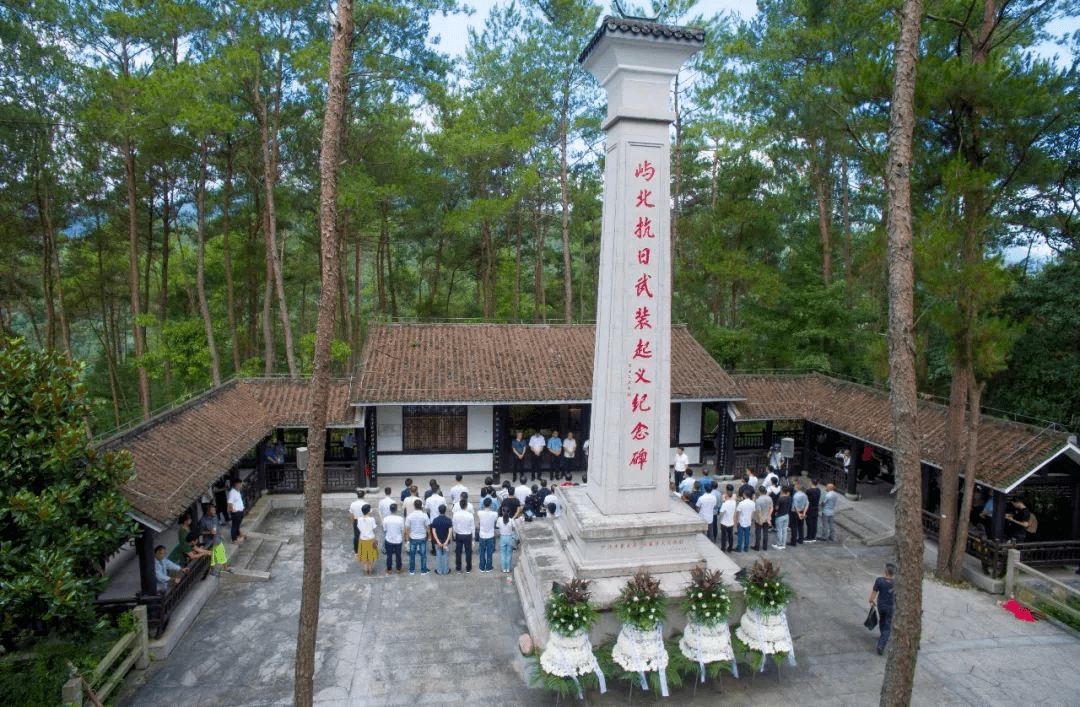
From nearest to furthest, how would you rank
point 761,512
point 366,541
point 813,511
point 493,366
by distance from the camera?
point 366,541, point 761,512, point 813,511, point 493,366

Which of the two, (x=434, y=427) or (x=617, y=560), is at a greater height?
(x=434, y=427)

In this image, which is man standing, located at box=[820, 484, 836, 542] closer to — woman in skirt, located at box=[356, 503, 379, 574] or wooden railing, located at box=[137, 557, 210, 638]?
woman in skirt, located at box=[356, 503, 379, 574]

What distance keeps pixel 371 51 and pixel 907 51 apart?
550 inches

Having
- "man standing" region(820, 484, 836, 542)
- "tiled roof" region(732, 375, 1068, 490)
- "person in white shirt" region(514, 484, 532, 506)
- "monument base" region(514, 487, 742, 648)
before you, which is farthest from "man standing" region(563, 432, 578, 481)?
"monument base" region(514, 487, 742, 648)

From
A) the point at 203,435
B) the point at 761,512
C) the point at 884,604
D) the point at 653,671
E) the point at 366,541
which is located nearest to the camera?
the point at 653,671

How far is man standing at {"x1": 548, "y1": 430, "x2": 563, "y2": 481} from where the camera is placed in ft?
52.7

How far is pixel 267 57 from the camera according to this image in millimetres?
18328

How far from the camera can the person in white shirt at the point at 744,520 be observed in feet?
39.4

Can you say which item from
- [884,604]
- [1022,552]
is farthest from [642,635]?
[1022,552]

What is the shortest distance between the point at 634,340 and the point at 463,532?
465 centimetres

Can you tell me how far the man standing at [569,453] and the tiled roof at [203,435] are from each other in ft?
17.9

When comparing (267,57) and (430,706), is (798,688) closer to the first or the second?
(430,706)

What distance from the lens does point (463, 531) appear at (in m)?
11.0

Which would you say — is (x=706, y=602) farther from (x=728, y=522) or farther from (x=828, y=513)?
(x=828, y=513)
